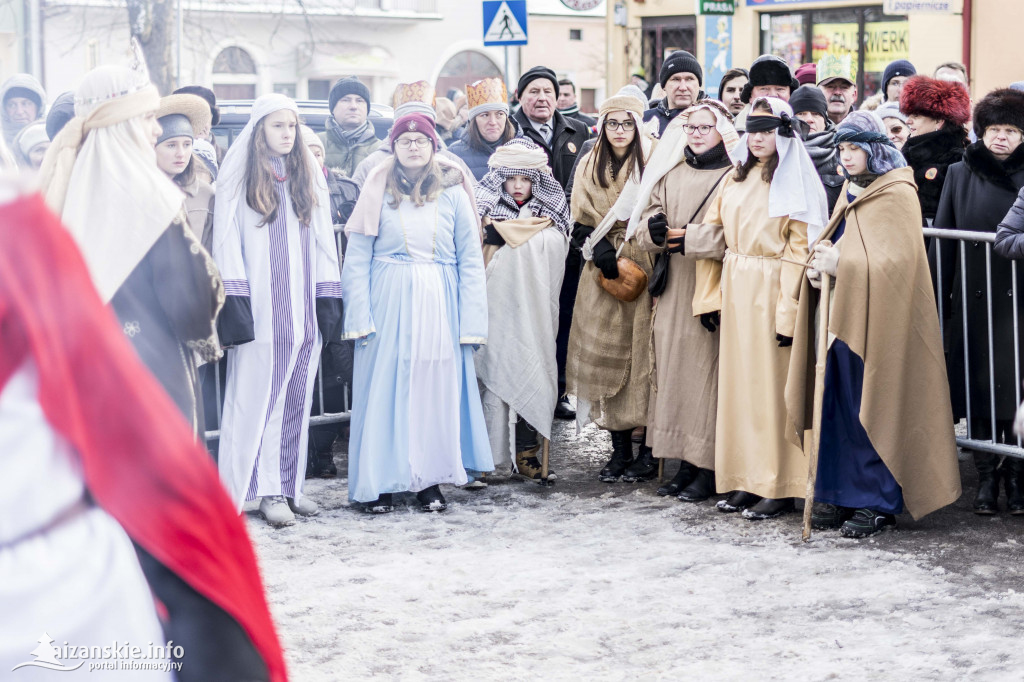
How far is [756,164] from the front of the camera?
6184 mm

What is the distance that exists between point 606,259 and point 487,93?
7.37 ft

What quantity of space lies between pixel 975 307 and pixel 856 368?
0.85m

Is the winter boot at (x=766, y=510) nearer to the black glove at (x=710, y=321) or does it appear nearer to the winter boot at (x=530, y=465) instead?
the black glove at (x=710, y=321)

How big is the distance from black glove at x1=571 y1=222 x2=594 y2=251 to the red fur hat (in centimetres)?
178

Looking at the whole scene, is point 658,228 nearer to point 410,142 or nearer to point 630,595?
point 410,142

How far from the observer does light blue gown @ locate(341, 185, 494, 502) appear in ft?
21.0

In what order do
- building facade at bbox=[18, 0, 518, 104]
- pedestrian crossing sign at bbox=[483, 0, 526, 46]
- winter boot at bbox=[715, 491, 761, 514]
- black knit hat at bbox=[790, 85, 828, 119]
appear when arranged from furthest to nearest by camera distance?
1. building facade at bbox=[18, 0, 518, 104]
2. pedestrian crossing sign at bbox=[483, 0, 526, 46]
3. black knit hat at bbox=[790, 85, 828, 119]
4. winter boot at bbox=[715, 491, 761, 514]

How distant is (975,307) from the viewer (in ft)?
20.5

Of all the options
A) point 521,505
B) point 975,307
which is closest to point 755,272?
point 975,307

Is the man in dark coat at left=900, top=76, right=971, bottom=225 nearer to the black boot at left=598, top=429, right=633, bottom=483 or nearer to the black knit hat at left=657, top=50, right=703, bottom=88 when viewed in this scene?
the black boot at left=598, top=429, right=633, bottom=483

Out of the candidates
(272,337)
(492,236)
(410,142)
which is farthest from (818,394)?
(272,337)

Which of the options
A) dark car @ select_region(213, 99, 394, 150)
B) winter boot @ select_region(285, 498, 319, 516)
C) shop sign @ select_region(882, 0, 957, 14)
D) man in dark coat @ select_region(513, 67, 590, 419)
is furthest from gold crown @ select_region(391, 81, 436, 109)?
shop sign @ select_region(882, 0, 957, 14)

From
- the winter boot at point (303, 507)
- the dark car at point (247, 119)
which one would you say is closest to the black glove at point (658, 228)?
the winter boot at point (303, 507)

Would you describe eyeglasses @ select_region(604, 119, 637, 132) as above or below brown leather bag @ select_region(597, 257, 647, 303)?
above
